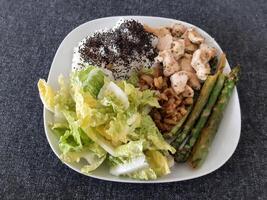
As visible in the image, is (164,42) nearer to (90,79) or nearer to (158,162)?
(90,79)

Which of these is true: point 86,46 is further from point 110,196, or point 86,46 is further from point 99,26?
point 110,196

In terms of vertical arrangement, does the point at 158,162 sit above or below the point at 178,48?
below

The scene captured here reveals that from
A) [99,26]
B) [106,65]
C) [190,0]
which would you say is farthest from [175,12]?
[106,65]

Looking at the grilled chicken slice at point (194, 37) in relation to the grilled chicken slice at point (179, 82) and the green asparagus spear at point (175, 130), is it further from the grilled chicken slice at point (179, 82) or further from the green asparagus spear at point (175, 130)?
the green asparagus spear at point (175, 130)

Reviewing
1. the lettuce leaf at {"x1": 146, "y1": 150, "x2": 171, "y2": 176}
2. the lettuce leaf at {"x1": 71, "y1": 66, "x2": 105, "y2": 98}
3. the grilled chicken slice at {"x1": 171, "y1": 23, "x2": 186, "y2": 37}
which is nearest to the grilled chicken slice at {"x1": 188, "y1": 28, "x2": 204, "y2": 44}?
the grilled chicken slice at {"x1": 171, "y1": 23, "x2": 186, "y2": 37}

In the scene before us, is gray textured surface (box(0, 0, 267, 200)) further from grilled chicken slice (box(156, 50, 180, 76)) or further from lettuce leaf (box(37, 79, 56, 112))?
grilled chicken slice (box(156, 50, 180, 76))

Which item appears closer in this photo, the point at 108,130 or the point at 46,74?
the point at 108,130

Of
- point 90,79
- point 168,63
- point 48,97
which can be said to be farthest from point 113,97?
point 168,63
